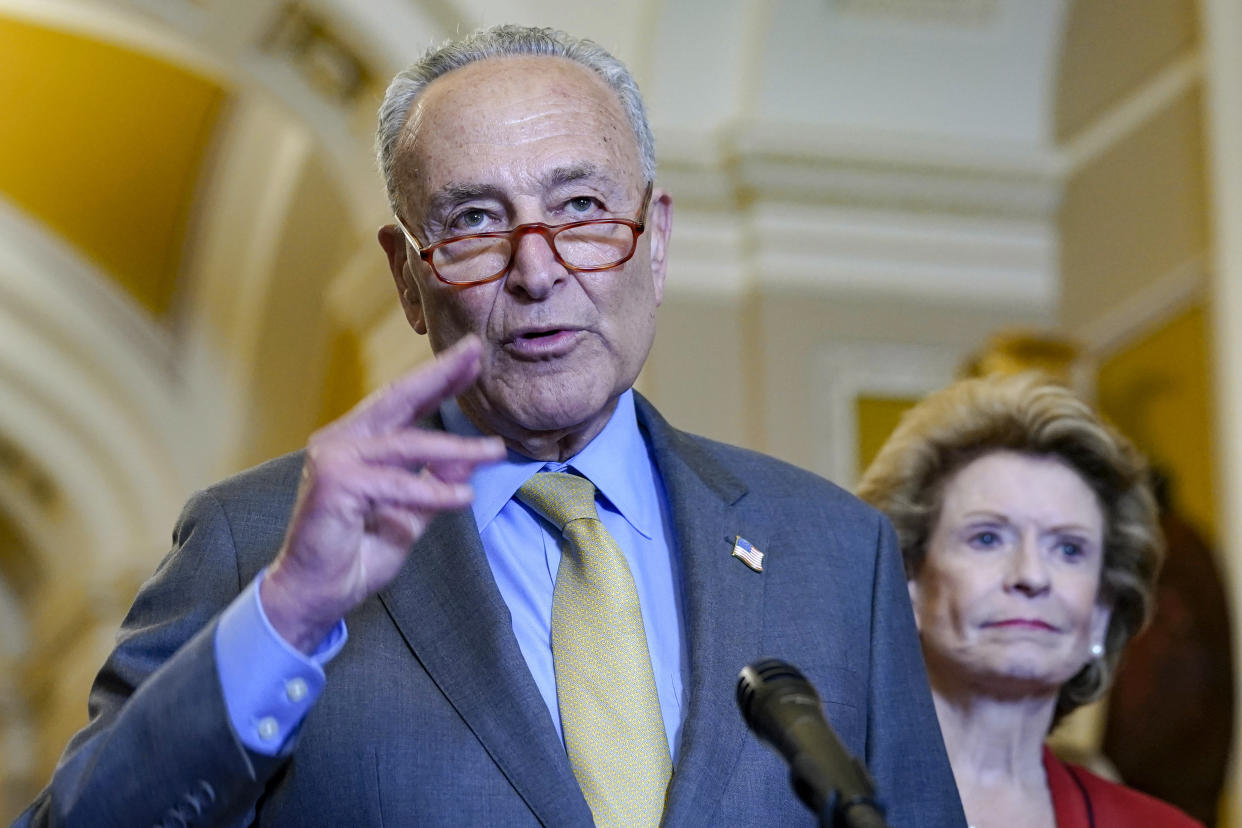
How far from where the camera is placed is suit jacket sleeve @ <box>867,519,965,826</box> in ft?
7.18

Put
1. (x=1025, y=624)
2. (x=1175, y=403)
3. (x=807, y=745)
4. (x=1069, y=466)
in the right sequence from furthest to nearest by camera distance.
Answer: (x=1175, y=403) → (x=1069, y=466) → (x=1025, y=624) → (x=807, y=745)

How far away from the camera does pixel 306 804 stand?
199cm

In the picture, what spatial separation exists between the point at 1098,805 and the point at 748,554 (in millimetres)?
1224

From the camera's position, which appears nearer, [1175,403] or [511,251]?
[511,251]

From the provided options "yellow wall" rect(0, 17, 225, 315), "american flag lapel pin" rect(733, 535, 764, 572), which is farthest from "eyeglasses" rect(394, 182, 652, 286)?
"yellow wall" rect(0, 17, 225, 315)

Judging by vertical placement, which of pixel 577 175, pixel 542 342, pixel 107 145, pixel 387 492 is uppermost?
pixel 107 145

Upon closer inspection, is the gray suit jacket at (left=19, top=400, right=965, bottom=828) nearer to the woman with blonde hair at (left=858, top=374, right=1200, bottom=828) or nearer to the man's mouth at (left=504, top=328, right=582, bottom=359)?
the man's mouth at (left=504, top=328, right=582, bottom=359)

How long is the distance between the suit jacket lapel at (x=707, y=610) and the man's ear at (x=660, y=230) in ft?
0.58

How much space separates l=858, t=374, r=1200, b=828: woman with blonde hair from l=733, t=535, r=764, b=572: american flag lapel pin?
946 mm

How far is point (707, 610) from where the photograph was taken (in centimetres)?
215

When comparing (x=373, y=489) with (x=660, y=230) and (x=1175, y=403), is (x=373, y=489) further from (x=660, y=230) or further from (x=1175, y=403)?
(x=1175, y=403)

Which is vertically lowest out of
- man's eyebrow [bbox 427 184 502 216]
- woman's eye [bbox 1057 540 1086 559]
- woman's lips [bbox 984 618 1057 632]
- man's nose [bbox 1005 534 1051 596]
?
woman's lips [bbox 984 618 1057 632]

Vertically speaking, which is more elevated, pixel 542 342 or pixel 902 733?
pixel 542 342

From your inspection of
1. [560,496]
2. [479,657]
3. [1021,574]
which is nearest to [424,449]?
[479,657]
